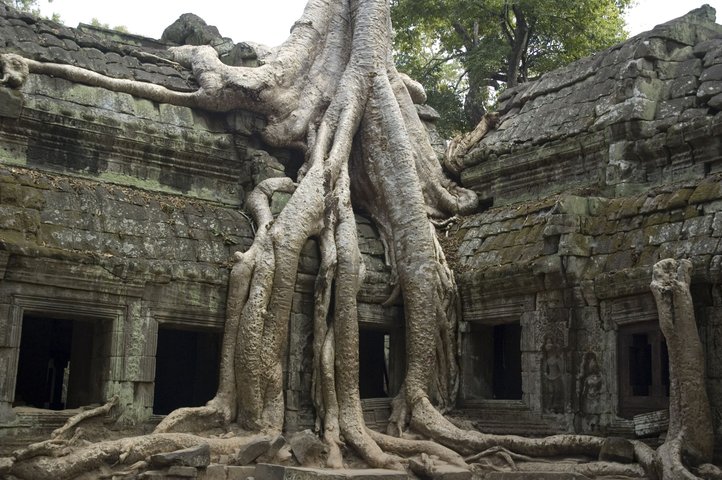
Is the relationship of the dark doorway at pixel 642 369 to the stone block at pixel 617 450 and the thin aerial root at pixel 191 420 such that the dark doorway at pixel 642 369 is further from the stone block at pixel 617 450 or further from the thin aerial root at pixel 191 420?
the thin aerial root at pixel 191 420

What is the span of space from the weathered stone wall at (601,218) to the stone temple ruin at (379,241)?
0.02 metres

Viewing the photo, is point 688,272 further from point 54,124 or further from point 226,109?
point 54,124

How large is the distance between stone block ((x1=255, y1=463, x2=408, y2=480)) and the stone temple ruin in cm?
152

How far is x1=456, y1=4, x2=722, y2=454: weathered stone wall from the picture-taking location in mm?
9695

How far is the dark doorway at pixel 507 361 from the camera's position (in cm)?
1259

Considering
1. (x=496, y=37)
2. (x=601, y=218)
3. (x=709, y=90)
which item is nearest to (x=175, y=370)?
(x=601, y=218)

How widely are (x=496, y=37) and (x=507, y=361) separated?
9719 millimetres

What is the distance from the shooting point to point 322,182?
1141cm

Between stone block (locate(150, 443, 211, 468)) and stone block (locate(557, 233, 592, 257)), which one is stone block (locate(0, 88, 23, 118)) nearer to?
stone block (locate(150, 443, 211, 468))

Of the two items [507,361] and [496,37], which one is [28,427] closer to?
[507,361]

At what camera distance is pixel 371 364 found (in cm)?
1307

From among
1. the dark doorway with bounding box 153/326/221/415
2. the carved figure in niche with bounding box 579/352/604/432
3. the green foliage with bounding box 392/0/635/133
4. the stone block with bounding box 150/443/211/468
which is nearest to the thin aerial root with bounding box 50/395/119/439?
the stone block with bounding box 150/443/211/468

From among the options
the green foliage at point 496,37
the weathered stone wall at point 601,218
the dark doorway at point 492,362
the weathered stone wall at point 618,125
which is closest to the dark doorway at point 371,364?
the dark doorway at point 492,362

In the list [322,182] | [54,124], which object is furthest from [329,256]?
[54,124]
